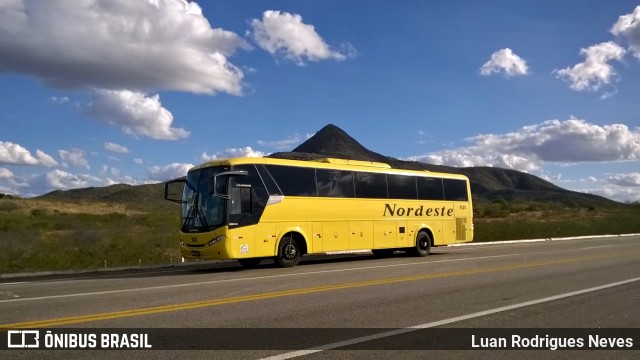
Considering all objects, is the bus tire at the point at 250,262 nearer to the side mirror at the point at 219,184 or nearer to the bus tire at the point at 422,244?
the side mirror at the point at 219,184

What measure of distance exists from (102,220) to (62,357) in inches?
2108

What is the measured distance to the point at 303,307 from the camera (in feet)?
33.3

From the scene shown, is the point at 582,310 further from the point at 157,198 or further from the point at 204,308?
the point at 157,198

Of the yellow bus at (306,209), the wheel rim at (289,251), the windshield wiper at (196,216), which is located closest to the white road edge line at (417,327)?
the yellow bus at (306,209)

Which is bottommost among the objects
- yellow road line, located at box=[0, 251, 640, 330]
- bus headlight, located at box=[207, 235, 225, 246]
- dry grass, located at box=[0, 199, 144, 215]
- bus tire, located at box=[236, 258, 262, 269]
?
yellow road line, located at box=[0, 251, 640, 330]

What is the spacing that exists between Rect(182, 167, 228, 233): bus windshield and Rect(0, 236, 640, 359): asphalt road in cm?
167

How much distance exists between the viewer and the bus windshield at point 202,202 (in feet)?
56.2

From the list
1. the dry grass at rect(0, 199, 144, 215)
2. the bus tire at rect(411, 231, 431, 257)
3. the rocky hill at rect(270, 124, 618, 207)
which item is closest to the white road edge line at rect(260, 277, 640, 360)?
the bus tire at rect(411, 231, 431, 257)

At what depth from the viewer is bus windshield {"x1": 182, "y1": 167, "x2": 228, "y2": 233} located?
1712 cm

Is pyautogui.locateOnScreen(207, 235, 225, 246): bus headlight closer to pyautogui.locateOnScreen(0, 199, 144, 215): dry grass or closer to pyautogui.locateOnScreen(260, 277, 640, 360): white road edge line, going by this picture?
pyautogui.locateOnScreen(260, 277, 640, 360): white road edge line

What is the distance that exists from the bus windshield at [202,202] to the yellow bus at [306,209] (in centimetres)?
3

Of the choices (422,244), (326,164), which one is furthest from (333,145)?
(326,164)

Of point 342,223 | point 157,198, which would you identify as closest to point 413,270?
point 342,223

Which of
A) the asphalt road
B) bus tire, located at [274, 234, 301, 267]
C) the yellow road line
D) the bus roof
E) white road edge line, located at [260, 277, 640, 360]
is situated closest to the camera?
white road edge line, located at [260, 277, 640, 360]
